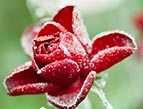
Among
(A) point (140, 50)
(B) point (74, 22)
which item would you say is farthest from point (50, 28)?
(A) point (140, 50)

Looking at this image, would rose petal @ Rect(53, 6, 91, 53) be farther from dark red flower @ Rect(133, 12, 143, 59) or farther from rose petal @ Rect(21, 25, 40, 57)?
dark red flower @ Rect(133, 12, 143, 59)

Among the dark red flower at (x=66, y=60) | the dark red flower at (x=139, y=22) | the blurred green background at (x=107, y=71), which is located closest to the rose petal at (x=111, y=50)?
the dark red flower at (x=66, y=60)

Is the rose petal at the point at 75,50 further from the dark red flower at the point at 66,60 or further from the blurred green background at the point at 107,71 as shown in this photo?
the blurred green background at the point at 107,71

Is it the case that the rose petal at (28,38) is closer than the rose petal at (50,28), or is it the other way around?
the rose petal at (50,28)

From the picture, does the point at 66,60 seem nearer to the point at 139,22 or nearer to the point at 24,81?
the point at 24,81

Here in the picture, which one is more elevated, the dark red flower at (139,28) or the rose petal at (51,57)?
the dark red flower at (139,28)

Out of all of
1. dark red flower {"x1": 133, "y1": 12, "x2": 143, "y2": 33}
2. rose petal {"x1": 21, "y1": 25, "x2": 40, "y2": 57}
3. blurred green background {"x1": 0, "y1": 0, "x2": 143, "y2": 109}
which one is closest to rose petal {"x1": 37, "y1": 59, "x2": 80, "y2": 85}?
rose petal {"x1": 21, "y1": 25, "x2": 40, "y2": 57}

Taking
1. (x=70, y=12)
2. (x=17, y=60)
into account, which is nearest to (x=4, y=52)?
(x=17, y=60)
